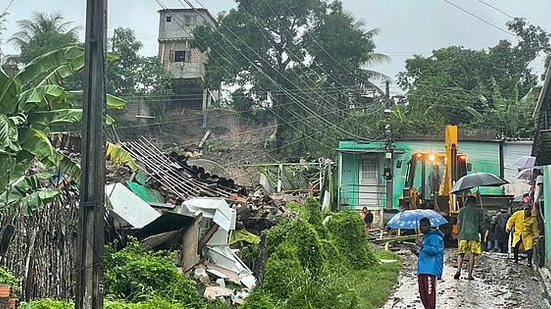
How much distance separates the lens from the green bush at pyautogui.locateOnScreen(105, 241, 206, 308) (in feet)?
40.3

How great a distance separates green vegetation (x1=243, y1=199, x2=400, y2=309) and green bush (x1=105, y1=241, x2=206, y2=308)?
1.29 m

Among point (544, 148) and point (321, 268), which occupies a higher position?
point (544, 148)

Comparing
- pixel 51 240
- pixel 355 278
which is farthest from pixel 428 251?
pixel 51 240

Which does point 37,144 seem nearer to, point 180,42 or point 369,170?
point 369,170

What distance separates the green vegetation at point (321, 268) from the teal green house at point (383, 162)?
14.2 metres

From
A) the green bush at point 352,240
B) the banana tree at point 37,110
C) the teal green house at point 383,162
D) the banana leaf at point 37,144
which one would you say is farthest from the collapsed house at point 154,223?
the teal green house at point 383,162

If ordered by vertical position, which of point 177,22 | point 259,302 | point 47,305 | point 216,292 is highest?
point 177,22

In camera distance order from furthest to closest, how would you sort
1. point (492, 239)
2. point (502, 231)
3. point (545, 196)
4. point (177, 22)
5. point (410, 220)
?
point (177, 22)
point (492, 239)
point (502, 231)
point (545, 196)
point (410, 220)

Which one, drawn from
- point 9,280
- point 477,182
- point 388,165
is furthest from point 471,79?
point 9,280

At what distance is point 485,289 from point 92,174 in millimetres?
9582

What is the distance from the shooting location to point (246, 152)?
44.7 m

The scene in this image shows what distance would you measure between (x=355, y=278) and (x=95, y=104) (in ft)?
31.5

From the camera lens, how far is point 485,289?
1455 centimetres

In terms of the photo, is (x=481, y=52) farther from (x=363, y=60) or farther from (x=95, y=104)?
(x=95, y=104)
